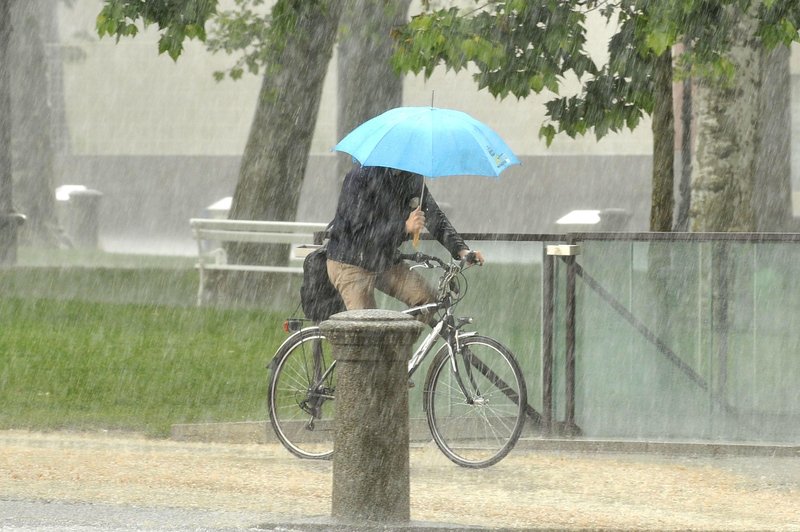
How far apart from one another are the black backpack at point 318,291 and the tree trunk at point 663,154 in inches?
145

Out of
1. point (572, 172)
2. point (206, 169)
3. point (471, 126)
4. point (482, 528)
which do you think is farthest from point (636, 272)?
point (206, 169)

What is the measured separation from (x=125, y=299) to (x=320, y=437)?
31.3 feet

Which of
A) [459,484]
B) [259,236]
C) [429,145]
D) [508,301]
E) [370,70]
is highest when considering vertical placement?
[370,70]

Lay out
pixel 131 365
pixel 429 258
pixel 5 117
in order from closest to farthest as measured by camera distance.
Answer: pixel 429 258 < pixel 131 365 < pixel 5 117

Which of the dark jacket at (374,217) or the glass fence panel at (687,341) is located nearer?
the dark jacket at (374,217)

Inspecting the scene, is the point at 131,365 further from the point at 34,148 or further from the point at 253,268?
the point at 34,148

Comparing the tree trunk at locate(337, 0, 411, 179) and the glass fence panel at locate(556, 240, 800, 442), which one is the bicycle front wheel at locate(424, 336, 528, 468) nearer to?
the glass fence panel at locate(556, 240, 800, 442)

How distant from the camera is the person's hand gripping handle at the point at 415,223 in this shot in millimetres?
8289

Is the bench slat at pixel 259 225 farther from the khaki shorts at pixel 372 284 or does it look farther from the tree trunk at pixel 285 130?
the khaki shorts at pixel 372 284

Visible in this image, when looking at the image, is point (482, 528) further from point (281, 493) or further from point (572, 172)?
point (572, 172)

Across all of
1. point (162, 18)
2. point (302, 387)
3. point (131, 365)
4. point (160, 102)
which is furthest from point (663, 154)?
point (160, 102)

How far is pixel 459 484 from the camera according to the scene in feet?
26.3

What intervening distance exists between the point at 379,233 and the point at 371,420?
1.87m

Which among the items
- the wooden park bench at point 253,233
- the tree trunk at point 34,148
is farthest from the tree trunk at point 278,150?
the tree trunk at point 34,148
